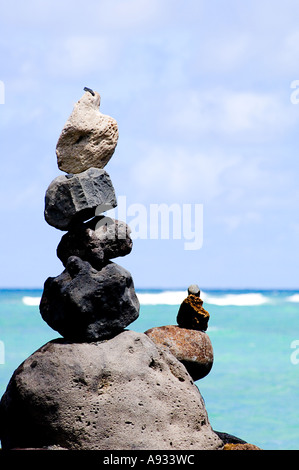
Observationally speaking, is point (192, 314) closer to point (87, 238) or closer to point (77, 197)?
point (87, 238)

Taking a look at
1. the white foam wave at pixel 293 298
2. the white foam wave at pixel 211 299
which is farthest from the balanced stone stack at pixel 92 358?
the white foam wave at pixel 293 298

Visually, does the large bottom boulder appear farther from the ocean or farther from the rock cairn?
the ocean

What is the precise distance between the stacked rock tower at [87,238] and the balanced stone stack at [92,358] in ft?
0.04

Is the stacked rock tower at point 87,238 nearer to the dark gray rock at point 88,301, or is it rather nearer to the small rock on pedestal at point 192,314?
the dark gray rock at point 88,301

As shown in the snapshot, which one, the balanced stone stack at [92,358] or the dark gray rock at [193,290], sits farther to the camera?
the dark gray rock at [193,290]

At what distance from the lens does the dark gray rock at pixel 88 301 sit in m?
8.76

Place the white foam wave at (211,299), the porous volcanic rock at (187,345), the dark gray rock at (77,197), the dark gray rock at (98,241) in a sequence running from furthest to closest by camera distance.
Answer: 1. the white foam wave at (211,299)
2. the porous volcanic rock at (187,345)
3. the dark gray rock at (98,241)
4. the dark gray rock at (77,197)

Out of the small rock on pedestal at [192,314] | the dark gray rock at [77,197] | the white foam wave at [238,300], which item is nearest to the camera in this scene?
the dark gray rock at [77,197]

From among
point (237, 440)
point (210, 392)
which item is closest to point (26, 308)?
point (210, 392)

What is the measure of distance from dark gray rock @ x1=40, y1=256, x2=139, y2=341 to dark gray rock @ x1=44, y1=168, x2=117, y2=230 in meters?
0.55

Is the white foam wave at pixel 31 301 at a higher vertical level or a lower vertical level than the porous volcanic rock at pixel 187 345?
higher

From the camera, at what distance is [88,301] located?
28.7 ft
